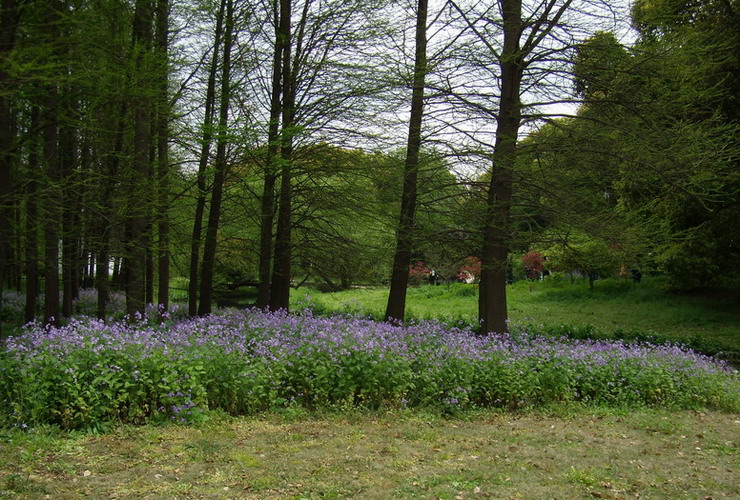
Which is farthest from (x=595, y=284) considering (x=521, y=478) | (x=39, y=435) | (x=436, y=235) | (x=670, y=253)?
(x=39, y=435)

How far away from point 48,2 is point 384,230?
621cm

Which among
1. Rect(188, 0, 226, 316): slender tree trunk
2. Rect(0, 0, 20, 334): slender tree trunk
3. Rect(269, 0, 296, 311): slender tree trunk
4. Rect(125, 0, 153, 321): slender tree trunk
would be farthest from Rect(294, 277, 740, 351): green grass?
Rect(0, 0, 20, 334): slender tree trunk

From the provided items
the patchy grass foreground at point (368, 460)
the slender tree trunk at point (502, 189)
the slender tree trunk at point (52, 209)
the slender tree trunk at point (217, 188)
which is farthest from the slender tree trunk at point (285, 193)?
the patchy grass foreground at point (368, 460)

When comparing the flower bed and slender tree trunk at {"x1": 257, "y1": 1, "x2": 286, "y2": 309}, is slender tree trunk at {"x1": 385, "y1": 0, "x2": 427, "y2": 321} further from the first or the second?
the flower bed

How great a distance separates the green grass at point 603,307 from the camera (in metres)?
15.8

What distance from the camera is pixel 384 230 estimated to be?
421 inches

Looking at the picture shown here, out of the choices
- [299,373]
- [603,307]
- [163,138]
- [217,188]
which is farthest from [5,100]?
[603,307]

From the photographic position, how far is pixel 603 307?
19.6 m

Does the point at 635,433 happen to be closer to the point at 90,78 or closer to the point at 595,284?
the point at 90,78

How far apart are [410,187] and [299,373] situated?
5112 mm

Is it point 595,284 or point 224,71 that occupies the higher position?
point 224,71

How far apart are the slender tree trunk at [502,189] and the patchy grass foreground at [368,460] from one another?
3.73 meters

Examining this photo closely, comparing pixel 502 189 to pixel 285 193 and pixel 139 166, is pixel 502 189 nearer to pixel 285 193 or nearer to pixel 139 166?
pixel 285 193

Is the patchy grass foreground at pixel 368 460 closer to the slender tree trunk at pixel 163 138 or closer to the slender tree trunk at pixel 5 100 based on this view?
the slender tree trunk at pixel 5 100
